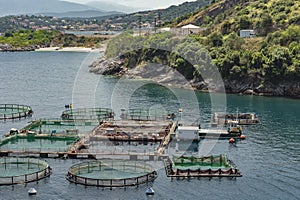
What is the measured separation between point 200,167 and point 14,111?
58405mm

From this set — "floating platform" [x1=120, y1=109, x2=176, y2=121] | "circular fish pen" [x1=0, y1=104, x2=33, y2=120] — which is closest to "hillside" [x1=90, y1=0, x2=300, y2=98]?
"floating platform" [x1=120, y1=109, x2=176, y2=121]

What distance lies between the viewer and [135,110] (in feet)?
402

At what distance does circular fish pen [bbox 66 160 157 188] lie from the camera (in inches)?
2872

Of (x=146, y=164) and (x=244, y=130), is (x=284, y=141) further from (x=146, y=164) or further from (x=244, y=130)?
(x=146, y=164)

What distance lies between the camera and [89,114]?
11962 cm

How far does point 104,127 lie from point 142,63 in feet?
298

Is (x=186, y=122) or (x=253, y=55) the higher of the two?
(x=253, y=55)

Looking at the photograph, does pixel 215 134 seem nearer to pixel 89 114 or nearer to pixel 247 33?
pixel 89 114

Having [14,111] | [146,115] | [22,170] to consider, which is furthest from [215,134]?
[14,111]

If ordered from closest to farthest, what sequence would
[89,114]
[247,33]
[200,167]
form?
[200,167] < [89,114] < [247,33]

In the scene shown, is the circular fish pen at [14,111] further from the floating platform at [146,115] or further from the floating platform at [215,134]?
the floating platform at [215,134]

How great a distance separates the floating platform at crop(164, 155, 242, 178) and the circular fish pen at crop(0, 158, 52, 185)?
59.7 ft

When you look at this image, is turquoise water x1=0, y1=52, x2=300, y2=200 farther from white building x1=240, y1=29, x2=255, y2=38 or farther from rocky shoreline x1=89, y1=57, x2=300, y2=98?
white building x1=240, y1=29, x2=255, y2=38

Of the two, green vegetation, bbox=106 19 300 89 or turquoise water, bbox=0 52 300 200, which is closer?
turquoise water, bbox=0 52 300 200
